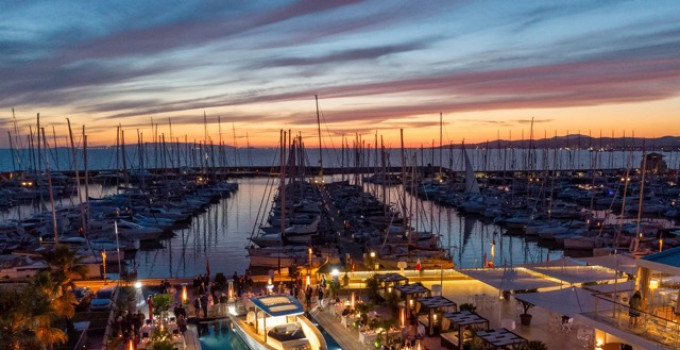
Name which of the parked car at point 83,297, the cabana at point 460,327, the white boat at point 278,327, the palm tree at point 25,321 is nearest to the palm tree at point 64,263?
the parked car at point 83,297

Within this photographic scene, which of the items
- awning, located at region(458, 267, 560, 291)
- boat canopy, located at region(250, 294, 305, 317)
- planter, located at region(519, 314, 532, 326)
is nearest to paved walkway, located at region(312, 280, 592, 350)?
planter, located at region(519, 314, 532, 326)

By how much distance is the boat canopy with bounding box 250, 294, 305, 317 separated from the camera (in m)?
17.5

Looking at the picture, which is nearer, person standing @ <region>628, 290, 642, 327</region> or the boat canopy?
person standing @ <region>628, 290, 642, 327</region>

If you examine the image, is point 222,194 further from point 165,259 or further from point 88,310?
point 88,310

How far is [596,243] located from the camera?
43906mm

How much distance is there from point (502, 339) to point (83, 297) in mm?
16154

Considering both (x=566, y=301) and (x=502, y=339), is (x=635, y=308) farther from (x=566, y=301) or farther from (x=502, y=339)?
(x=502, y=339)

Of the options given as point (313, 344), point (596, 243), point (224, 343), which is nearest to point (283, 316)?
point (313, 344)

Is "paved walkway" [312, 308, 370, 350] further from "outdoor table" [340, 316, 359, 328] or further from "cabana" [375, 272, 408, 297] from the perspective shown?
"cabana" [375, 272, 408, 297]

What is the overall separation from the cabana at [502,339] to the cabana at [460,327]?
95 centimetres

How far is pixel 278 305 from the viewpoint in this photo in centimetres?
1798

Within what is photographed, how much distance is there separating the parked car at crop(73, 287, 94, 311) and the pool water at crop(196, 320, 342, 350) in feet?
15.3

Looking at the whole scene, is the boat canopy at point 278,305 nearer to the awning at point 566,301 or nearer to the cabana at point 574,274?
the awning at point 566,301

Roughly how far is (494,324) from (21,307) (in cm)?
1444
